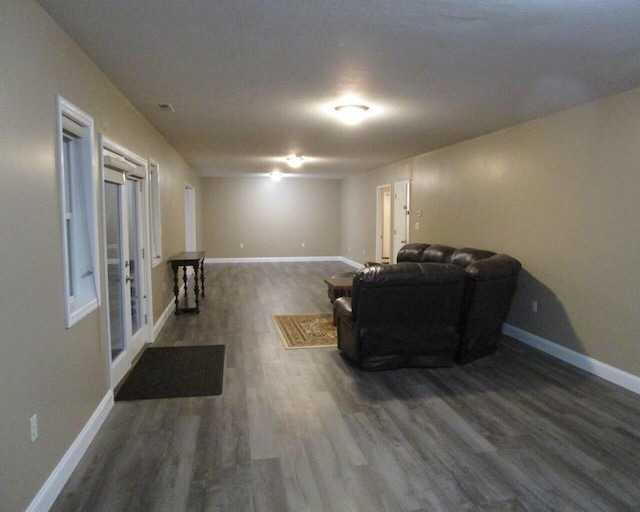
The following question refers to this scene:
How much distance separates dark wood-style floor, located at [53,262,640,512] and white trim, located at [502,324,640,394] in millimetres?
145

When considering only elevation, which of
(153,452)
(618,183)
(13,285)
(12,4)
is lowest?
(153,452)

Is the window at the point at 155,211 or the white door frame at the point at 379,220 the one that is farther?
the white door frame at the point at 379,220

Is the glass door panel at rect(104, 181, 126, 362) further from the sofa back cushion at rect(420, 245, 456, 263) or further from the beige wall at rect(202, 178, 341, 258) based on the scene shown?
the beige wall at rect(202, 178, 341, 258)

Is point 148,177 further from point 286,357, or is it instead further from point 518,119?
point 518,119

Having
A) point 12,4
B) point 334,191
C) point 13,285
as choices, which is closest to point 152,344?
point 13,285

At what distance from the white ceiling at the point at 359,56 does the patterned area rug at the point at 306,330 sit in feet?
7.89

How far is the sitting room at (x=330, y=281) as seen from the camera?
7.30 feet

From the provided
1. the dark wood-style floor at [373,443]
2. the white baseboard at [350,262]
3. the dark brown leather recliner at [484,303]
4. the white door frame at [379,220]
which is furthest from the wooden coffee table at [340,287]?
the white baseboard at [350,262]

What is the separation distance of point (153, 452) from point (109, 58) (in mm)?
2514

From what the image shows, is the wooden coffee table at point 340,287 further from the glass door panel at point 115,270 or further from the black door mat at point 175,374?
the glass door panel at point 115,270

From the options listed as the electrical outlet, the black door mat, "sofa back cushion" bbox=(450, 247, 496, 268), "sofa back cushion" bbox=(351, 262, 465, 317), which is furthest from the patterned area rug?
the electrical outlet

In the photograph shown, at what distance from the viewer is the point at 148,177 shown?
16.5 ft

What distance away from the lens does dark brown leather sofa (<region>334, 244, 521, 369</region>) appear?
156 inches

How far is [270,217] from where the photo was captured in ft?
42.1
